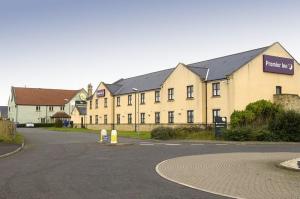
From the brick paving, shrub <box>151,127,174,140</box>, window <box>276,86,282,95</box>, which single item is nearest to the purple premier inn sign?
window <box>276,86,282,95</box>

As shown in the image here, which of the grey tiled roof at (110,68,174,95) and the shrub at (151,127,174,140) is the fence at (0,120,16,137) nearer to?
the shrub at (151,127,174,140)

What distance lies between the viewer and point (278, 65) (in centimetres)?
4506

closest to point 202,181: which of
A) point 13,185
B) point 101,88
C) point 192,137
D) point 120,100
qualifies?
point 13,185

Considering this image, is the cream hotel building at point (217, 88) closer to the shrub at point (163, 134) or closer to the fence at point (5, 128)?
the shrub at point (163, 134)

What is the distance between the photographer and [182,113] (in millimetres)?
47250

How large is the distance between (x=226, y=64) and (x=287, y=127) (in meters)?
13.9

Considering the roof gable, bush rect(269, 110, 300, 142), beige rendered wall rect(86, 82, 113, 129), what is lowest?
bush rect(269, 110, 300, 142)

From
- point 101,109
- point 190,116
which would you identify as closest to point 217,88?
point 190,116

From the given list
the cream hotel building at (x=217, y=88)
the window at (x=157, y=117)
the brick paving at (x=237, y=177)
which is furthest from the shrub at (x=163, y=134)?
the brick paving at (x=237, y=177)

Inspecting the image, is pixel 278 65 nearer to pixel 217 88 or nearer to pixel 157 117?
pixel 217 88

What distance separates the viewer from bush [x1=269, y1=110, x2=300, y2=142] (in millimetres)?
33500

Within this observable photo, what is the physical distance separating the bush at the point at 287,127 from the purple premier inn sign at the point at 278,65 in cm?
1079

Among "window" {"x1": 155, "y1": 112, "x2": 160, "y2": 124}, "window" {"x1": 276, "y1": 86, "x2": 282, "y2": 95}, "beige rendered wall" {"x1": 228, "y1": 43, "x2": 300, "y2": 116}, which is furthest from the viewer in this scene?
"window" {"x1": 155, "y1": 112, "x2": 160, "y2": 124}

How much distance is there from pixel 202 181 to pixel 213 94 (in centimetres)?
3296
